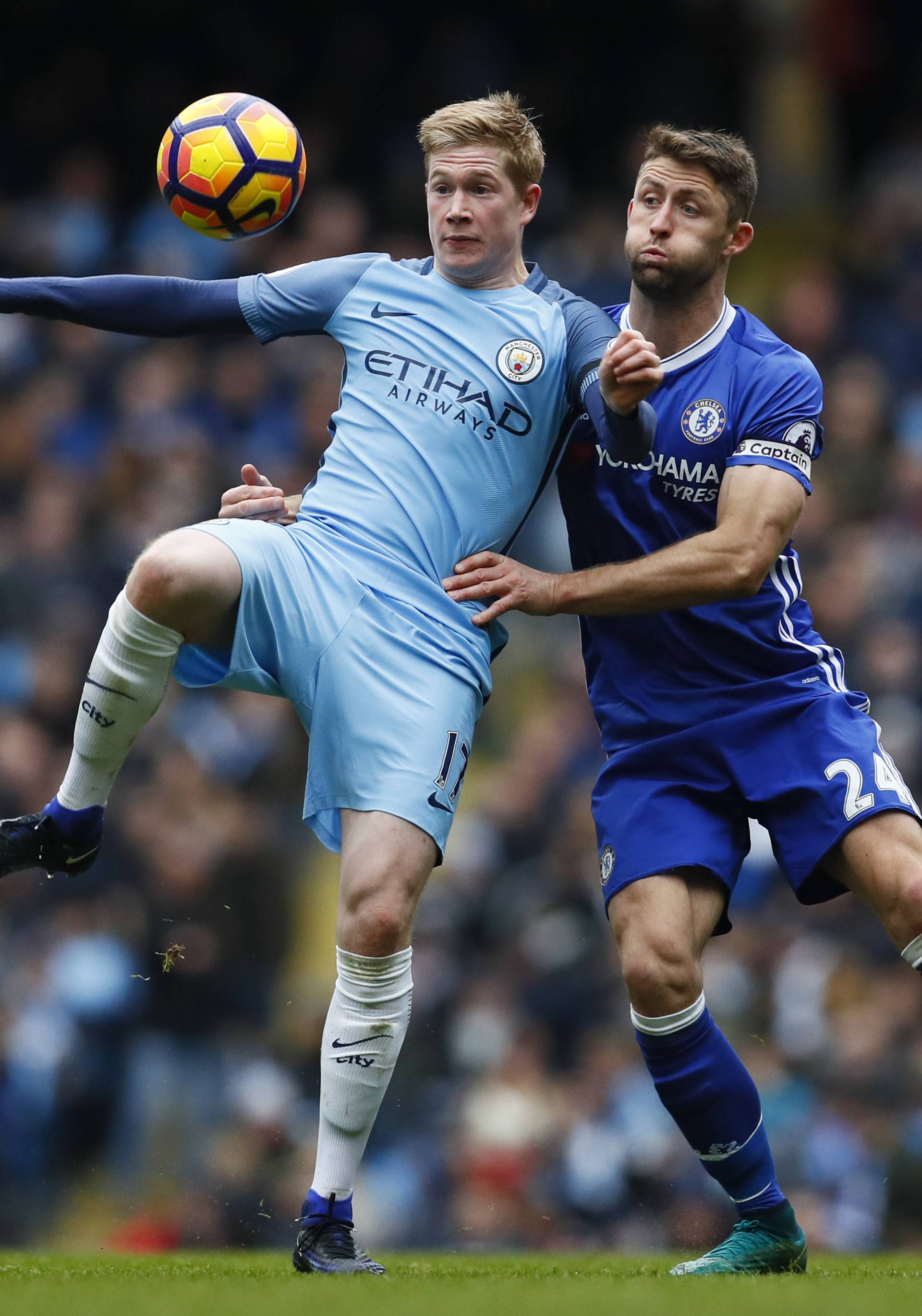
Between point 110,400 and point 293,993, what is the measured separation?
13.0 ft

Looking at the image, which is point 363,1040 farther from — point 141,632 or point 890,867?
point 890,867

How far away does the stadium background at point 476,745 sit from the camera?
830cm

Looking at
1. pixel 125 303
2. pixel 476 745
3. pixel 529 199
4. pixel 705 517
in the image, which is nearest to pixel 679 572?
pixel 705 517

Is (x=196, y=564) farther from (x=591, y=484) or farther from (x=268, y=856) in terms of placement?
(x=268, y=856)

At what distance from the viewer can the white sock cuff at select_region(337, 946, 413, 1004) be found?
181 inches

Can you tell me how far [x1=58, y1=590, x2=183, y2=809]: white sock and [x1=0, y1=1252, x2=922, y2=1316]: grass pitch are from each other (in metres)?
1.25

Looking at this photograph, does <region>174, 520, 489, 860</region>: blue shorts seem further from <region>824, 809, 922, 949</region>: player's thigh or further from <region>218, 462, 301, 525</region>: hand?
<region>824, 809, 922, 949</region>: player's thigh

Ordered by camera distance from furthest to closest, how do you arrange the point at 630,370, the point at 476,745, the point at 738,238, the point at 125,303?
the point at 476,745
the point at 738,238
the point at 125,303
the point at 630,370

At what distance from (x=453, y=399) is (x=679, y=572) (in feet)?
2.47

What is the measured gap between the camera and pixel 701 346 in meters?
5.16

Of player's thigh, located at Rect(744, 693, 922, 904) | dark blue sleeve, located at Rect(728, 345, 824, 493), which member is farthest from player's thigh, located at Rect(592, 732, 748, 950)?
dark blue sleeve, located at Rect(728, 345, 824, 493)

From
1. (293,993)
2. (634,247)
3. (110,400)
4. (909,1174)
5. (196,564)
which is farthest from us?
(110,400)

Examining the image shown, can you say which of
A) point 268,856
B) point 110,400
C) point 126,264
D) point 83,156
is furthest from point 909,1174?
point 83,156

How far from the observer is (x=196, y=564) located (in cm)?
448
